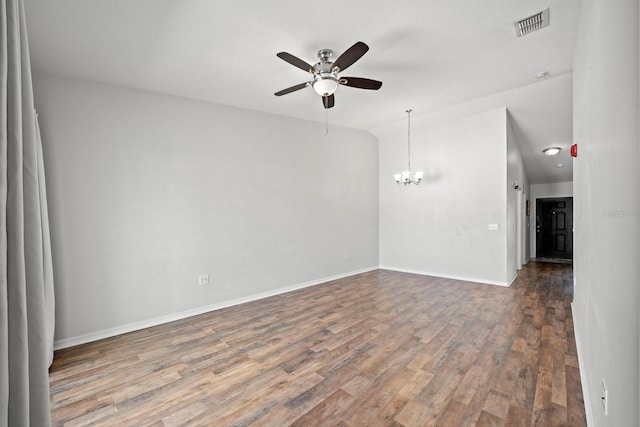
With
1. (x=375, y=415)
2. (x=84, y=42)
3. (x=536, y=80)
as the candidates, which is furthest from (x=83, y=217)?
(x=536, y=80)

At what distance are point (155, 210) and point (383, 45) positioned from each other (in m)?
3.34

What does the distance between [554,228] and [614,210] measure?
9270 millimetres

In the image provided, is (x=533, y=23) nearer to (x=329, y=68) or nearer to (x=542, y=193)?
(x=329, y=68)

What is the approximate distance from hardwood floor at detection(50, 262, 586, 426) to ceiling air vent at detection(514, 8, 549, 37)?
306 cm

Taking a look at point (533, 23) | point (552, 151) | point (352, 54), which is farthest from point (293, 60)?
point (552, 151)

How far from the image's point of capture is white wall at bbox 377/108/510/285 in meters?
5.10

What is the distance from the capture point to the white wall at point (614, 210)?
3.36 feet

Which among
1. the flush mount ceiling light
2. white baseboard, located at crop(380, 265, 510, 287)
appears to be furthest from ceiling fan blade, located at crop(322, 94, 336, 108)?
the flush mount ceiling light

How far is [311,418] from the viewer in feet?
6.31

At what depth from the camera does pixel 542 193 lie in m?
8.88

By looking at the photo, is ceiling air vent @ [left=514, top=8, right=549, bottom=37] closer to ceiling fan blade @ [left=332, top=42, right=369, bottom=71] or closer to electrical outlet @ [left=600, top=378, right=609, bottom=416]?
ceiling fan blade @ [left=332, top=42, right=369, bottom=71]

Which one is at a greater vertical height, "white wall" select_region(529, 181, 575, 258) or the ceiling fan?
the ceiling fan

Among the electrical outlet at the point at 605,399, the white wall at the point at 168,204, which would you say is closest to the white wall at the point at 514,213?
the white wall at the point at 168,204

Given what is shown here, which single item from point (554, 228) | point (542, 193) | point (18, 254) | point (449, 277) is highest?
point (542, 193)
